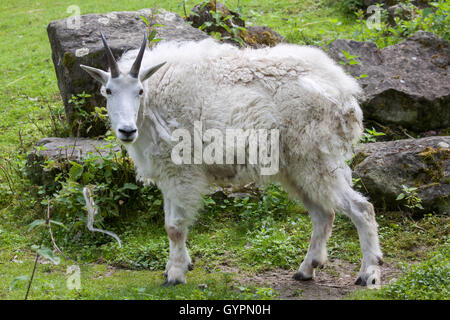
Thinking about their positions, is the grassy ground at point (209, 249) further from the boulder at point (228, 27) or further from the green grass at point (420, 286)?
the boulder at point (228, 27)

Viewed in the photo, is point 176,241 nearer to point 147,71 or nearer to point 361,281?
point 147,71

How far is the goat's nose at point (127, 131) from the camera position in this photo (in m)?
5.11

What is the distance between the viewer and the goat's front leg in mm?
5832

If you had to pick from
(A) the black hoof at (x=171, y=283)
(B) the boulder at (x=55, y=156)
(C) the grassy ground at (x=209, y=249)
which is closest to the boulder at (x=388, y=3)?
(C) the grassy ground at (x=209, y=249)

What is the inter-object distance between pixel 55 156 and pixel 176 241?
279 cm

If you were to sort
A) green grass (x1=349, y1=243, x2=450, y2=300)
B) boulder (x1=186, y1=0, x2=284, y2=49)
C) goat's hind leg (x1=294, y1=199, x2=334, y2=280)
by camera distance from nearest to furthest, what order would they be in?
green grass (x1=349, y1=243, x2=450, y2=300), goat's hind leg (x1=294, y1=199, x2=334, y2=280), boulder (x1=186, y1=0, x2=284, y2=49)

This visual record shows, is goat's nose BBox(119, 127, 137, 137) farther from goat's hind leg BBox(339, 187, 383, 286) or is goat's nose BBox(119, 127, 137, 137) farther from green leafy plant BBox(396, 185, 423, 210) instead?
green leafy plant BBox(396, 185, 423, 210)

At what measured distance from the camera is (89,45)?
28.1 feet

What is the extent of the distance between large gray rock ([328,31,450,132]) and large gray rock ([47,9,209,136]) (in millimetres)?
2835

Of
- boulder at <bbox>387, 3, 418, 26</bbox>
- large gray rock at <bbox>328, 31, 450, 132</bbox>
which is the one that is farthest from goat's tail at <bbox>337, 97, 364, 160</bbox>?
boulder at <bbox>387, 3, 418, 26</bbox>

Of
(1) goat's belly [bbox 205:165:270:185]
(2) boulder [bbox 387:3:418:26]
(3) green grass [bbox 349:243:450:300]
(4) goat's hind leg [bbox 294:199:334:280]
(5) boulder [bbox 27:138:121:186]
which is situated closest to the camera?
(3) green grass [bbox 349:243:450:300]

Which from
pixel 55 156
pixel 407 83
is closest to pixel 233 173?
Answer: pixel 55 156
